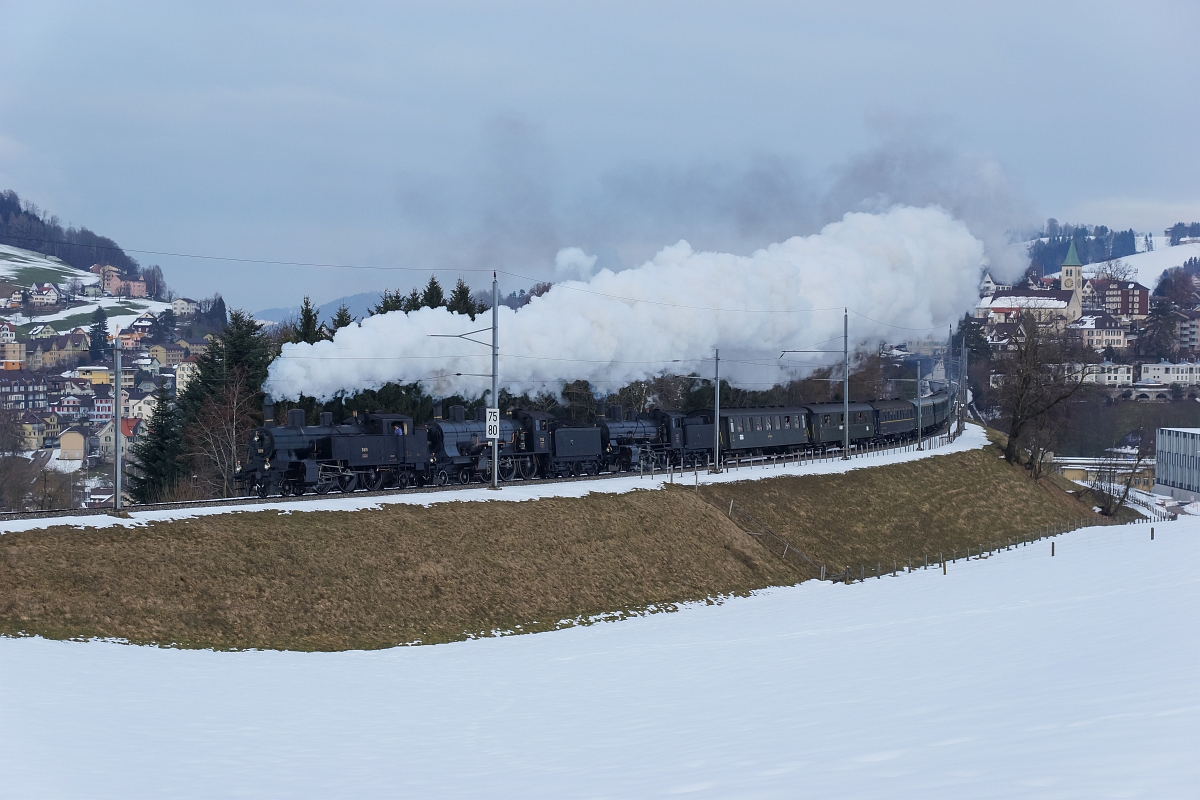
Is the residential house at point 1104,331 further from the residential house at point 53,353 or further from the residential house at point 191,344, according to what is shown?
the residential house at point 53,353

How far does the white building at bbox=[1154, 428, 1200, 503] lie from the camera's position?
9494cm

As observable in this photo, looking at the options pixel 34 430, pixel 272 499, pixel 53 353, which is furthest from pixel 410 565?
pixel 53 353

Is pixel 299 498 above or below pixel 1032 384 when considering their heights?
below

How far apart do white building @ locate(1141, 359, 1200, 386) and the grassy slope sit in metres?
135

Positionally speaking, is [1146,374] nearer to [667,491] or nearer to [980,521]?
[980,521]

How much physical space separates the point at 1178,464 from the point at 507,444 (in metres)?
80.5

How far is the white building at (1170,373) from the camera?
16188 centimetres

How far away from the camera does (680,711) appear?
1616 cm

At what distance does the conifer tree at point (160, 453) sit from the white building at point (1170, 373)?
152m

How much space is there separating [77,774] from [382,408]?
163 feet

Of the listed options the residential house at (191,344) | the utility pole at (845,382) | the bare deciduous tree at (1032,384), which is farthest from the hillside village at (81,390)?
the bare deciduous tree at (1032,384)

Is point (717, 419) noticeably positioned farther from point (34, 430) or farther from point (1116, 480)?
point (34, 430)

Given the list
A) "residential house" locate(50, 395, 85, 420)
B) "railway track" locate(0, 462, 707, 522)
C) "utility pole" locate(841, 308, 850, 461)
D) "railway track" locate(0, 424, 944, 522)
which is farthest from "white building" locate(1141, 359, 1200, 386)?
"residential house" locate(50, 395, 85, 420)

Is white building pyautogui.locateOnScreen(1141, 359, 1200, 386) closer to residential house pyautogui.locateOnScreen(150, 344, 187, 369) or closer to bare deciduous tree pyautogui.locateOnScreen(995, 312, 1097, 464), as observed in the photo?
bare deciduous tree pyautogui.locateOnScreen(995, 312, 1097, 464)
